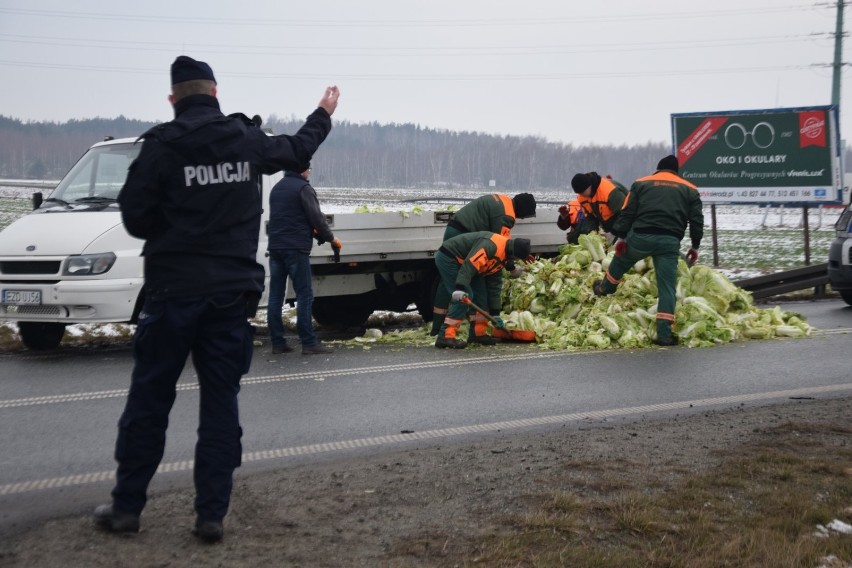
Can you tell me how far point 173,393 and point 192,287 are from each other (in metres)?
0.53

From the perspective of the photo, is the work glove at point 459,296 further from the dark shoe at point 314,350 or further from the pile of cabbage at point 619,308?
the dark shoe at point 314,350

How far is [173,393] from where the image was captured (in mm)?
4590

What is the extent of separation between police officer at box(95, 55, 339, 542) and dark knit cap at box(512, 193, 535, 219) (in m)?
7.77

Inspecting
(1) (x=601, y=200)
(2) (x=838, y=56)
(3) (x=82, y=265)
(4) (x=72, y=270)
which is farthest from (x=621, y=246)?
(2) (x=838, y=56)

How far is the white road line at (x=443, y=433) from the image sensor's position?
18.5ft

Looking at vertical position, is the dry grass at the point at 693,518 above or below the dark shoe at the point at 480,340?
above

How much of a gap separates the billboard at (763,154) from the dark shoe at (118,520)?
66.9ft

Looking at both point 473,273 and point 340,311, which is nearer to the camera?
point 473,273

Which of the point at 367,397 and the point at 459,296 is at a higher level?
the point at 459,296

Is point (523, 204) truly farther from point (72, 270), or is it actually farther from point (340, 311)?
point (72, 270)

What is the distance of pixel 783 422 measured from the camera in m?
6.80

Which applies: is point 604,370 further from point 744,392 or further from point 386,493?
point 386,493

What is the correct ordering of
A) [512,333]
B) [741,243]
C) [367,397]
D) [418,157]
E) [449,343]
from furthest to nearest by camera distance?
[418,157] < [741,243] < [512,333] < [449,343] < [367,397]

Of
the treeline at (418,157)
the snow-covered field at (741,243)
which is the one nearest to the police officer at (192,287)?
the snow-covered field at (741,243)
